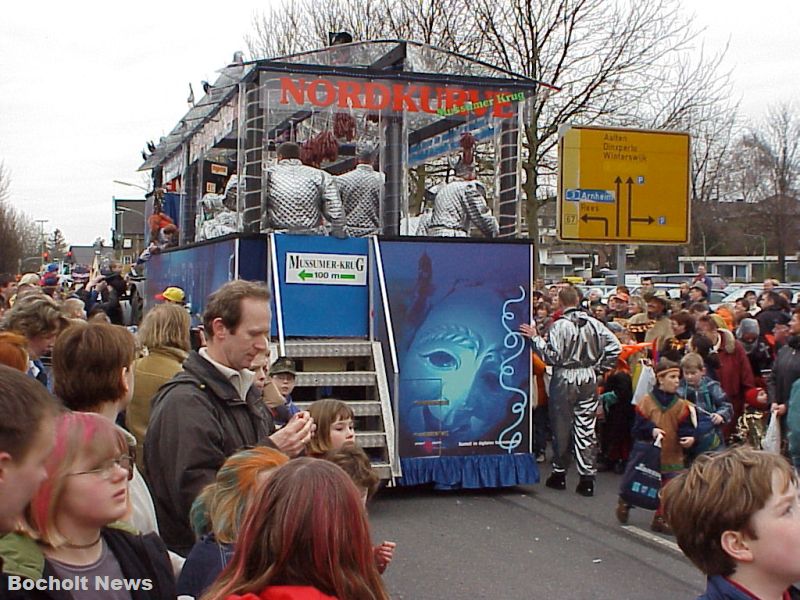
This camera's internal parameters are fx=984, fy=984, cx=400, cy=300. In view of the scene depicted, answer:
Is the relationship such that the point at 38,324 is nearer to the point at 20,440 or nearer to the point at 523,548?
the point at 523,548

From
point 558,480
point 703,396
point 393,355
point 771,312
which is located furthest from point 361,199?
point 771,312

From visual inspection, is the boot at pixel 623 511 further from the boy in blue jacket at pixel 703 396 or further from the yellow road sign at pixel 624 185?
the yellow road sign at pixel 624 185

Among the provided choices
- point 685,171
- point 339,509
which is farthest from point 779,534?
point 685,171

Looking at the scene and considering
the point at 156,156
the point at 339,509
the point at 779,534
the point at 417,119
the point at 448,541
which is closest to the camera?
the point at 339,509

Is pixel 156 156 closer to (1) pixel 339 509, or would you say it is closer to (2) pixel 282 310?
Answer: (2) pixel 282 310

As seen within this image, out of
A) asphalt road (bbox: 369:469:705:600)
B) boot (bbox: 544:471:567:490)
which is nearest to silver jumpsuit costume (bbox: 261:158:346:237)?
asphalt road (bbox: 369:469:705:600)

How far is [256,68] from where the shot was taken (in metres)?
8.81

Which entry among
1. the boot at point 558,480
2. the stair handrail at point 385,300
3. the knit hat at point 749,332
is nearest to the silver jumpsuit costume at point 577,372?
the boot at point 558,480

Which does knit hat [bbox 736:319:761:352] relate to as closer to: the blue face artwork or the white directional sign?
the blue face artwork

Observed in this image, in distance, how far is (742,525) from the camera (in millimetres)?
2570

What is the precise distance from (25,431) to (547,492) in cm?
760

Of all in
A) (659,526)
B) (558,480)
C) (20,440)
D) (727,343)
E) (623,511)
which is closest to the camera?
(20,440)

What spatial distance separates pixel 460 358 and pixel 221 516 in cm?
622

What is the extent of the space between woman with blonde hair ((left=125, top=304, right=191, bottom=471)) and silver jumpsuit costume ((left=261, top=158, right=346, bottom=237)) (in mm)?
3891
